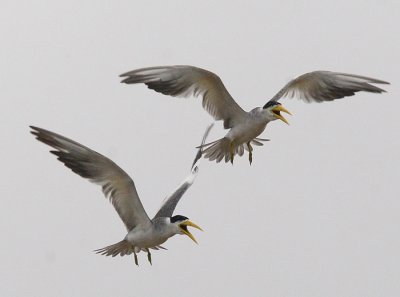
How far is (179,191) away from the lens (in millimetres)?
22328

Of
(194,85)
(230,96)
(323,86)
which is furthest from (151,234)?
(323,86)

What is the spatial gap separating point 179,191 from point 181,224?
2995 millimetres

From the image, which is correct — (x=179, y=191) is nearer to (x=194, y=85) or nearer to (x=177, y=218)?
(x=194, y=85)

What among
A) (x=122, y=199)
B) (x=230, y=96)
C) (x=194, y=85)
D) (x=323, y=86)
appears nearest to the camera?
(x=122, y=199)

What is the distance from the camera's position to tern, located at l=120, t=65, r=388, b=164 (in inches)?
812

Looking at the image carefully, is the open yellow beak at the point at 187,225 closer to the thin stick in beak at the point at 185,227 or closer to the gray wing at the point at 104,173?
the thin stick in beak at the point at 185,227

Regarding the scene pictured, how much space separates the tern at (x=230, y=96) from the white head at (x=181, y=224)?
2548mm

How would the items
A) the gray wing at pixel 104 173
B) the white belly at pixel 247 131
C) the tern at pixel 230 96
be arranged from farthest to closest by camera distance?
1. the white belly at pixel 247 131
2. the tern at pixel 230 96
3. the gray wing at pixel 104 173

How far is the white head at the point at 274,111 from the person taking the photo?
20797 millimetres

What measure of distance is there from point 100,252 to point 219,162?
372cm

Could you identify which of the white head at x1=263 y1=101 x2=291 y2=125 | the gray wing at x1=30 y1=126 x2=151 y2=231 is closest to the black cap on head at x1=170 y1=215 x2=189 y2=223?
the gray wing at x1=30 y1=126 x2=151 y2=231

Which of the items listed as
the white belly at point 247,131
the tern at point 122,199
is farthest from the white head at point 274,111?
the tern at point 122,199

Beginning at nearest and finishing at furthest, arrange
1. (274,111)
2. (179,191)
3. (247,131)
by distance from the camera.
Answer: (274,111)
(247,131)
(179,191)

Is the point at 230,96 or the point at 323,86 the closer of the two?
the point at 230,96
